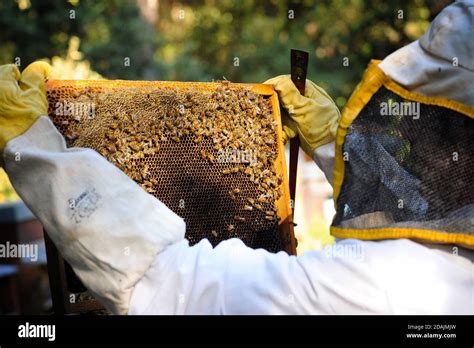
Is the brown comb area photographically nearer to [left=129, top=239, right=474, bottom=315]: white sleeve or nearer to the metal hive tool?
the metal hive tool

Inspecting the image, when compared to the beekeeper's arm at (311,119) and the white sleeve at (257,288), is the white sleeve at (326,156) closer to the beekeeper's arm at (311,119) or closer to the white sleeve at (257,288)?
the beekeeper's arm at (311,119)

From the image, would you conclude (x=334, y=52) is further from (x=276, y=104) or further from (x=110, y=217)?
(x=110, y=217)

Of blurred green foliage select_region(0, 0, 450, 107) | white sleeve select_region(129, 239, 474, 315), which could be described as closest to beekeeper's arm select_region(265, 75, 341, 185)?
blurred green foliage select_region(0, 0, 450, 107)

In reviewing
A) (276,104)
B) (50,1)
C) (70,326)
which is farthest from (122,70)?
Result: (70,326)

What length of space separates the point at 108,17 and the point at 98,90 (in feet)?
31.8

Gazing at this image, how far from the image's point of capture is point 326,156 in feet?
9.63

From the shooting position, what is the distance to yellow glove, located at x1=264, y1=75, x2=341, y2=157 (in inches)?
114

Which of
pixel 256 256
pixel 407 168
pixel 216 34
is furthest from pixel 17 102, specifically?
pixel 216 34

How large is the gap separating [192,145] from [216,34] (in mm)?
17853

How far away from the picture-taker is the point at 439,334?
1905mm

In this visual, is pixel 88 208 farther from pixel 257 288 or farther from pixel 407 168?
pixel 407 168

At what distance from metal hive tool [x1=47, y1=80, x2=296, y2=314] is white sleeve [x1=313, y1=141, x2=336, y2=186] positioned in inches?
9.8

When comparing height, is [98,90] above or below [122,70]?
below

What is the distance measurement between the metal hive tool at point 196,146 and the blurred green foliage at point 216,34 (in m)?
0.94
